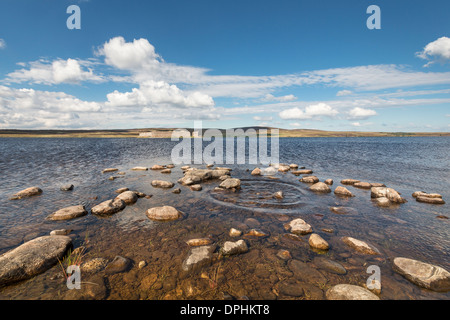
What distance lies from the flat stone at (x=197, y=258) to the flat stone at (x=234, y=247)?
0.56 meters

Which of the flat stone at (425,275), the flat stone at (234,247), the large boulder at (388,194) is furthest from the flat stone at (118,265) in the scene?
the large boulder at (388,194)

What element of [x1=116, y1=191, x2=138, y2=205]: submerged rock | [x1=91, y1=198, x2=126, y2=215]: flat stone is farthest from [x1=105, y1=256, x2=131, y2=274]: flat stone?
[x1=116, y1=191, x2=138, y2=205]: submerged rock

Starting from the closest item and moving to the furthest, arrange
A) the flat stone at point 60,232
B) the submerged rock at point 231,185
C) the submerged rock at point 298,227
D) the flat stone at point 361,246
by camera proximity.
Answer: the flat stone at point 361,246 < the flat stone at point 60,232 < the submerged rock at point 298,227 < the submerged rock at point 231,185

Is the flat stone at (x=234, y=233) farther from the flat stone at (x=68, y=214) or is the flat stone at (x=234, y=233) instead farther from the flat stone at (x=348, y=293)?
the flat stone at (x=68, y=214)

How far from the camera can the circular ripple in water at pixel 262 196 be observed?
49.5 feet

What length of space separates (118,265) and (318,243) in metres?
9.27

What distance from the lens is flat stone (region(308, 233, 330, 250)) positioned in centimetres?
928

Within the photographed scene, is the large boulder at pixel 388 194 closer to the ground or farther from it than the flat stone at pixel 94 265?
farther from it

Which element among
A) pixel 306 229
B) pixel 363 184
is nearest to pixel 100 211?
pixel 306 229

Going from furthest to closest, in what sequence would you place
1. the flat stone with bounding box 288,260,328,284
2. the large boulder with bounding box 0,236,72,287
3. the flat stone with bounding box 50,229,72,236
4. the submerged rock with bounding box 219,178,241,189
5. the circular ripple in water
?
the submerged rock with bounding box 219,178,241,189 < the circular ripple in water < the flat stone with bounding box 50,229,72,236 < the flat stone with bounding box 288,260,328,284 < the large boulder with bounding box 0,236,72,287

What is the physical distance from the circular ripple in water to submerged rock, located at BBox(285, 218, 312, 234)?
9.80 feet

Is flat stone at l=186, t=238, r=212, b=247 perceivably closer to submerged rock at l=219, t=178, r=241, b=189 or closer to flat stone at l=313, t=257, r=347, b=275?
flat stone at l=313, t=257, r=347, b=275

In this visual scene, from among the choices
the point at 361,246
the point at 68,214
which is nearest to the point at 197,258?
the point at 361,246

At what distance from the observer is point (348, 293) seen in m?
6.27
